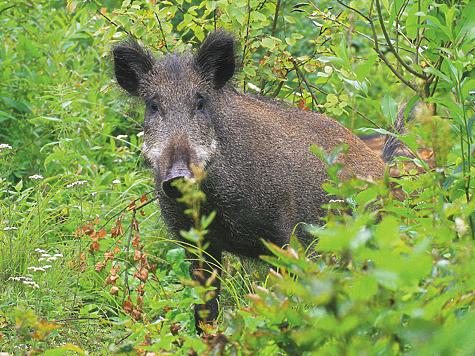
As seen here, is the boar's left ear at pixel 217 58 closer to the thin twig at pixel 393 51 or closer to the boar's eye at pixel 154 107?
the boar's eye at pixel 154 107

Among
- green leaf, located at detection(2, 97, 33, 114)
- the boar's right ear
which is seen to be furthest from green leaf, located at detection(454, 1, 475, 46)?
green leaf, located at detection(2, 97, 33, 114)

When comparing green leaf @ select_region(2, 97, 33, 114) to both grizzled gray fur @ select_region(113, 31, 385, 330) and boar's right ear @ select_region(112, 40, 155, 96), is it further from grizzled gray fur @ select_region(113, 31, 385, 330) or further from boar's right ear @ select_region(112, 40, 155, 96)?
grizzled gray fur @ select_region(113, 31, 385, 330)

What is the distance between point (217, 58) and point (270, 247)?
2.56m

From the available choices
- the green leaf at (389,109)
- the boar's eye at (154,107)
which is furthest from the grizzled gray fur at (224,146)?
the green leaf at (389,109)

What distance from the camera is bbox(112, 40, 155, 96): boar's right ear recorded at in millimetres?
3484

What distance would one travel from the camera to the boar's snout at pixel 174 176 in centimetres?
269

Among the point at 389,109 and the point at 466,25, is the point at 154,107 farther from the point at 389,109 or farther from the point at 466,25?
the point at 466,25

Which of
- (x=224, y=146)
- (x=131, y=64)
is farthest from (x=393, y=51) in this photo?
(x=131, y=64)

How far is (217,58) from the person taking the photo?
3543 millimetres

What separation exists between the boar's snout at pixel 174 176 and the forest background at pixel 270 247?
38 centimetres

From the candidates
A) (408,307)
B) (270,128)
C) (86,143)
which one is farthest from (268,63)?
(408,307)

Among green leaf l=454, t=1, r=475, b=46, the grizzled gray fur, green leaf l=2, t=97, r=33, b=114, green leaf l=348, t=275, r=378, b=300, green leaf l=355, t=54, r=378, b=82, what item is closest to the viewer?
green leaf l=348, t=275, r=378, b=300

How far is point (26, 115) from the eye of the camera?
18.0 ft

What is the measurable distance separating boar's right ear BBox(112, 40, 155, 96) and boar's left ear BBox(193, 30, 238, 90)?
340 millimetres
